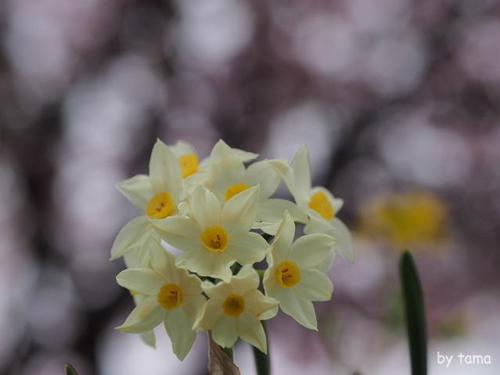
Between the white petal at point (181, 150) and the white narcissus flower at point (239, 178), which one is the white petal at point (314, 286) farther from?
the white petal at point (181, 150)

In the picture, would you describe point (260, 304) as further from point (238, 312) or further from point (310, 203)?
point (310, 203)

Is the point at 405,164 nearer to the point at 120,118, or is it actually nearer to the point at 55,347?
the point at 120,118

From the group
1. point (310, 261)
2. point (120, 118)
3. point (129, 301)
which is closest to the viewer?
point (310, 261)

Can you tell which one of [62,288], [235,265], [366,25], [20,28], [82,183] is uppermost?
[366,25]

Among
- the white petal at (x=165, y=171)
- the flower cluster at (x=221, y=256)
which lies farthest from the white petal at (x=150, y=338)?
the white petal at (x=165, y=171)

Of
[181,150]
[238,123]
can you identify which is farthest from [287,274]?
[238,123]

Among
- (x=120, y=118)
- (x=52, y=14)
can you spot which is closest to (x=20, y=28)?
(x=52, y=14)

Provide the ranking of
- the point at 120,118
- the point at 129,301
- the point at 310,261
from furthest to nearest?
the point at 120,118
the point at 129,301
the point at 310,261
